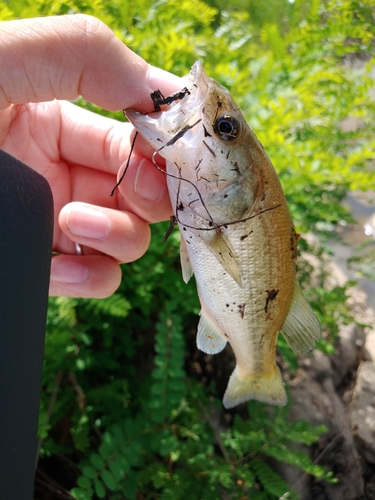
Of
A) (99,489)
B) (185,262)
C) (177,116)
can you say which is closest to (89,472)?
(99,489)

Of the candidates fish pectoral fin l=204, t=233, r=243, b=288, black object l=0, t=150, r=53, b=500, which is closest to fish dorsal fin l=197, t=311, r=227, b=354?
fish pectoral fin l=204, t=233, r=243, b=288

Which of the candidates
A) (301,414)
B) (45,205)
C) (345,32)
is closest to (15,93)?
(45,205)

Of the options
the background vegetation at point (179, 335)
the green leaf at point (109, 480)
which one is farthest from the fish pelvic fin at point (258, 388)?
the green leaf at point (109, 480)

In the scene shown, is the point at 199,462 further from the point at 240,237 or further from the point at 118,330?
the point at 240,237

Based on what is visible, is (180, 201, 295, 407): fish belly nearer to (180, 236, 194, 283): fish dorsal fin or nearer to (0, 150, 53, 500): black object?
(180, 236, 194, 283): fish dorsal fin

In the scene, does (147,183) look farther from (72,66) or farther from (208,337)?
(208,337)

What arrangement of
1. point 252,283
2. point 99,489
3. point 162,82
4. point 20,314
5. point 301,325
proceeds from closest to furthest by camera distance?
point 20,314 < point 162,82 < point 252,283 < point 301,325 < point 99,489

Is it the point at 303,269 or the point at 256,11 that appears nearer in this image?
the point at 303,269
